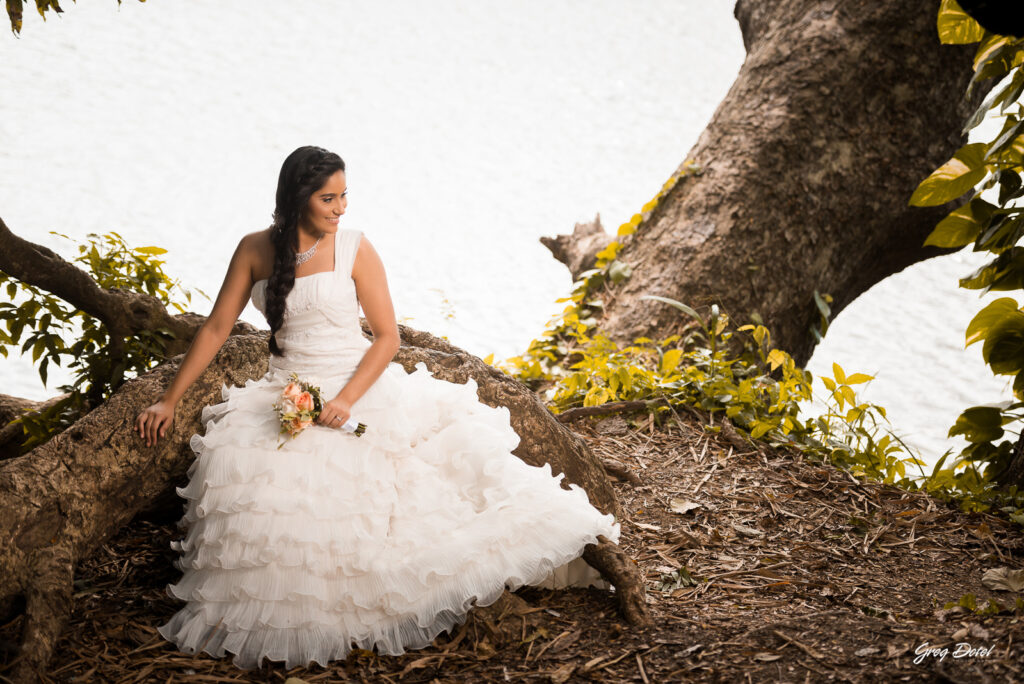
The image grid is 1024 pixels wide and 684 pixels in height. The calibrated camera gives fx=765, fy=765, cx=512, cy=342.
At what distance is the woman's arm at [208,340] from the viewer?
2.38m

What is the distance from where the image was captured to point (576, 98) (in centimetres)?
909

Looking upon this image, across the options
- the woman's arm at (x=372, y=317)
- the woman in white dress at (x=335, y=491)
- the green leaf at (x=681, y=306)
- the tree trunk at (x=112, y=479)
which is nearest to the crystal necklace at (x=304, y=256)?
the woman in white dress at (x=335, y=491)

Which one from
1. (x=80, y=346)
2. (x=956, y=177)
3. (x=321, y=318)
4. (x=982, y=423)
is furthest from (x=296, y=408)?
(x=982, y=423)

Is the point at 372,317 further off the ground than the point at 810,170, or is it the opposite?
the point at 810,170

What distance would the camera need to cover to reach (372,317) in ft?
8.20

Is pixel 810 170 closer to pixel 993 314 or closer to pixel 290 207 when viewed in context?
pixel 993 314

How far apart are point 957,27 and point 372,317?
90.4 inches

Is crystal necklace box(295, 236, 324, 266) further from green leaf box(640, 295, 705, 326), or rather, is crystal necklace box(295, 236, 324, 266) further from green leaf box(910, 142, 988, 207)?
green leaf box(640, 295, 705, 326)

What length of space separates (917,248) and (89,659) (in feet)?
17.9

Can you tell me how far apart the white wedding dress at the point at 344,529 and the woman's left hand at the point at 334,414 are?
24mm

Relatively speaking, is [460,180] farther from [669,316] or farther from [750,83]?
[669,316]

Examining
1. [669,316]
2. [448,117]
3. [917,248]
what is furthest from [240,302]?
[448,117]

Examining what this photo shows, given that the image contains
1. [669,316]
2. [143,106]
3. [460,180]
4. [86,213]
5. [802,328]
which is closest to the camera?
[669,316]

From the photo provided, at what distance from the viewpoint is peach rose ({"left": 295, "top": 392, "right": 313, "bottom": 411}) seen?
218cm
